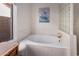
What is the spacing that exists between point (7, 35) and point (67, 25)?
830mm

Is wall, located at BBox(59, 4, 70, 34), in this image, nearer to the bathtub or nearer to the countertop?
the bathtub

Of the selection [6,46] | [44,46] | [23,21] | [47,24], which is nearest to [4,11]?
[23,21]

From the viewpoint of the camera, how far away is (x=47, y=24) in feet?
4.75

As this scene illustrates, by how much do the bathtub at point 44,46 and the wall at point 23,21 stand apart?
0.09m

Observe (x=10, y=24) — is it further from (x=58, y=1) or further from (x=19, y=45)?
(x=58, y=1)

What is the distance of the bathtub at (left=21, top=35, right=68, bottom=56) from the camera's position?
1.38 meters

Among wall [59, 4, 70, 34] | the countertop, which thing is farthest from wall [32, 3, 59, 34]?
the countertop

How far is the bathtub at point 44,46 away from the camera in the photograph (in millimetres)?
1375

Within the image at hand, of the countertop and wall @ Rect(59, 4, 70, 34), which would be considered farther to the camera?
wall @ Rect(59, 4, 70, 34)

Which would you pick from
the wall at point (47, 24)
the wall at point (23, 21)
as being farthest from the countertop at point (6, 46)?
the wall at point (47, 24)

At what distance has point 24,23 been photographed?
1.45 meters

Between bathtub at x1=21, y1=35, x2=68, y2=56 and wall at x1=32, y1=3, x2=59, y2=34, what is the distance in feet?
0.28

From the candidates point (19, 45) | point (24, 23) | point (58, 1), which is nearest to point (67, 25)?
point (58, 1)

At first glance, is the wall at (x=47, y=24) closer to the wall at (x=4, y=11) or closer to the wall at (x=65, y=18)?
the wall at (x=65, y=18)
